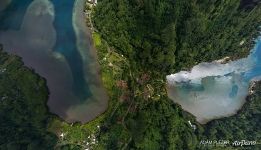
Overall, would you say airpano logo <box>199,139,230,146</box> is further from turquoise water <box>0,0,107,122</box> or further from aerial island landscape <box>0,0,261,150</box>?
turquoise water <box>0,0,107,122</box>

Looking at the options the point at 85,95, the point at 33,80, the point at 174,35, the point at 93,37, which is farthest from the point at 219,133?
the point at 33,80

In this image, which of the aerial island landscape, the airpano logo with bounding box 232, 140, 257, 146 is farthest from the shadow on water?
the airpano logo with bounding box 232, 140, 257, 146

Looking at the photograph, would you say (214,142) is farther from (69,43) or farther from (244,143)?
(69,43)

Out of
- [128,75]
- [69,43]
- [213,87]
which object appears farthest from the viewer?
[213,87]

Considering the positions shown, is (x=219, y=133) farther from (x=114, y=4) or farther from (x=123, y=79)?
(x=114, y=4)

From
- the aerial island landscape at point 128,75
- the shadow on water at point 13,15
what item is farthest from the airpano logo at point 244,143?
the shadow on water at point 13,15

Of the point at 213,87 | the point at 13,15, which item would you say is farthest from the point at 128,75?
the point at 13,15
